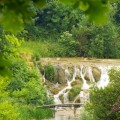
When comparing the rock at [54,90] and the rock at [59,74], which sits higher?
the rock at [59,74]

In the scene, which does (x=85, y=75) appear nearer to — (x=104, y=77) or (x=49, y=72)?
(x=104, y=77)

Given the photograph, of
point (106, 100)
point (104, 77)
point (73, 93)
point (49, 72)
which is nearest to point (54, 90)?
point (73, 93)

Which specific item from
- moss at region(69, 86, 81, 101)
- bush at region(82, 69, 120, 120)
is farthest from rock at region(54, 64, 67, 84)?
bush at region(82, 69, 120, 120)

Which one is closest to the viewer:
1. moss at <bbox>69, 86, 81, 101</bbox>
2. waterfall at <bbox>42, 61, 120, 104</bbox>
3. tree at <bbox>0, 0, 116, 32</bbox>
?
tree at <bbox>0, 0, 116, 32</bbox>

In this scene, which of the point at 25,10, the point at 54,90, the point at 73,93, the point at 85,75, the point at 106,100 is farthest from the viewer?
the point at 85,75

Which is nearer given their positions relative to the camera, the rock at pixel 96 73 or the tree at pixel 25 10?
the tree at pixel 25 10

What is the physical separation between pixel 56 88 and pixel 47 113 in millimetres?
3143

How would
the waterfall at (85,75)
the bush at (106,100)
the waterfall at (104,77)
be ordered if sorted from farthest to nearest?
1. the waterfall at (104,77)
2. the waterfall at (85,75)
3. the bush at (106,100)

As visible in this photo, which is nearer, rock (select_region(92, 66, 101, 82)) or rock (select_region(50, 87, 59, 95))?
rock (select_region(50, 87, 59, 95))

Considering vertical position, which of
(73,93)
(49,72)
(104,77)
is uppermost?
(49,72)

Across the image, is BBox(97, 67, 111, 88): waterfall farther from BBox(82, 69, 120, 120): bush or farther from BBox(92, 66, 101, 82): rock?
BBox(82, 69, 120, 120): bush

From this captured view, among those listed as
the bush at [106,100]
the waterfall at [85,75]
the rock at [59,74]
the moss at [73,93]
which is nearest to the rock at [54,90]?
the waterfall at [85,75]

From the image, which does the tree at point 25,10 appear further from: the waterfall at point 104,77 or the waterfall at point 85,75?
the waterfall at point 104,77

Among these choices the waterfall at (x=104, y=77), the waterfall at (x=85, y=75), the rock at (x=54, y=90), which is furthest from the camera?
the waterfall at (x=104, y=77)
